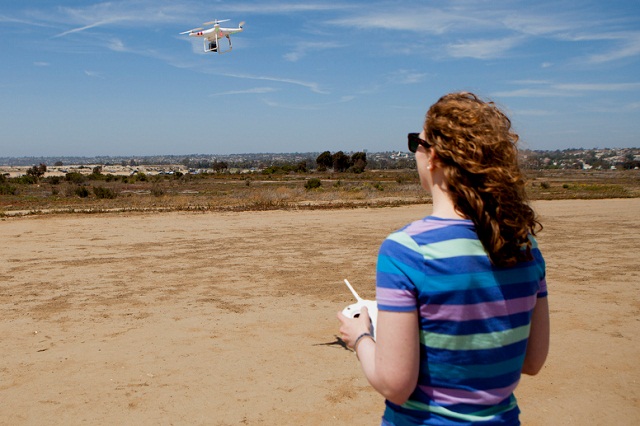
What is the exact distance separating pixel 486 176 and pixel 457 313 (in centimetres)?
38

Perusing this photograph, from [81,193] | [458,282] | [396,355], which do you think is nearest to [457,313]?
[458,282]

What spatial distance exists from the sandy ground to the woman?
11.1 ft

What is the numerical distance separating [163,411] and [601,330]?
520 centimetres

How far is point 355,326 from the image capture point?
6.11ft

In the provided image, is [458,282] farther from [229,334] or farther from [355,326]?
[229,334]

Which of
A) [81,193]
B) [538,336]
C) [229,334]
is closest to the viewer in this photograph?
[538,336]

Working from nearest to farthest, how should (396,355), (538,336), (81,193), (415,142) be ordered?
(396,355)
(415,142)
(538,336)
(81,193)

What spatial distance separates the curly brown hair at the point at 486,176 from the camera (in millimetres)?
1680

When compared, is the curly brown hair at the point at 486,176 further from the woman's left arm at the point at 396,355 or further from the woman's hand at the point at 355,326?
the woman's hand at the point at 355,326

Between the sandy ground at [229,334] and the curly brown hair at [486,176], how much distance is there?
3.63 m

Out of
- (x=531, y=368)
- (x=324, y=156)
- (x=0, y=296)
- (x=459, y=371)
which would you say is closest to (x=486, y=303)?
(x=459, y=371)

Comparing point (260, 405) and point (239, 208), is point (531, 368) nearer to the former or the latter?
point (260, 405)

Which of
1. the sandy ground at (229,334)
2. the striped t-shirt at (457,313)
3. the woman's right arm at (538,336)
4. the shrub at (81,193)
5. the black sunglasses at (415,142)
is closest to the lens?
the striped t-shirt at (457,313)

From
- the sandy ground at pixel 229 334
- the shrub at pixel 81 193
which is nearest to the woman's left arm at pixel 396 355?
the sandy ground at pixel 229 334
